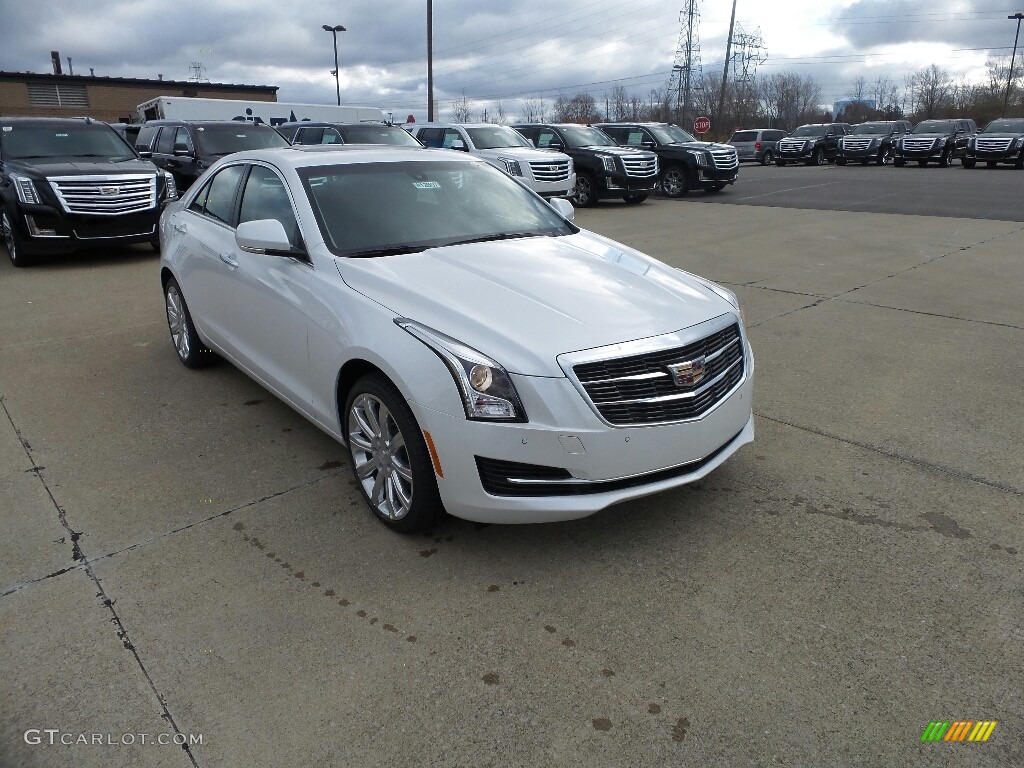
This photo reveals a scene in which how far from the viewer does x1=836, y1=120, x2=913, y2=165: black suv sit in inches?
1232

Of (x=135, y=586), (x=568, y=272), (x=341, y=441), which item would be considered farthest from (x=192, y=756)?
(x=568, y=272)

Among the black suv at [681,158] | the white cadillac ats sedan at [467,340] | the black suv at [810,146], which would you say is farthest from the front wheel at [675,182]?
the black suv at [810,146]

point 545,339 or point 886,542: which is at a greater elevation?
point 545,339

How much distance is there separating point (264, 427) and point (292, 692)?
8.05 feet

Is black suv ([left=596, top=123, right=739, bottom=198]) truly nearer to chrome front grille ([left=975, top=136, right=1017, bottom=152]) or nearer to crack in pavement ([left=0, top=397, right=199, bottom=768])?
chrome front grille ([left=975, top=136, right=1017, bottom=152])

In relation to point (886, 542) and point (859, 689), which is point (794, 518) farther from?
point (859, 689)

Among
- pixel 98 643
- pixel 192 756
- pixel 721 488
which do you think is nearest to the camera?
pixel 192 756

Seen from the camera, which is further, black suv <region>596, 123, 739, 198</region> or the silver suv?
the silver suv

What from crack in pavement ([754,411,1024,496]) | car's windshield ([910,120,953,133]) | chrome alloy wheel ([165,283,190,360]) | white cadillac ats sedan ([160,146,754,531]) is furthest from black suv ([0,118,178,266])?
car's windshield ([910,120,953,133])

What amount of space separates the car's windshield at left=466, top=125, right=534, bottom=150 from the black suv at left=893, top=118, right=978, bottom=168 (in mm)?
19716

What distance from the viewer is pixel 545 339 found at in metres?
3.06

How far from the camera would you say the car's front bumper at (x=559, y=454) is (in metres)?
2.95

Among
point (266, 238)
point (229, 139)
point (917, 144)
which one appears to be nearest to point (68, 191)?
point (229, 139)

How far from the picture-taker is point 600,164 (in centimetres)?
1755
